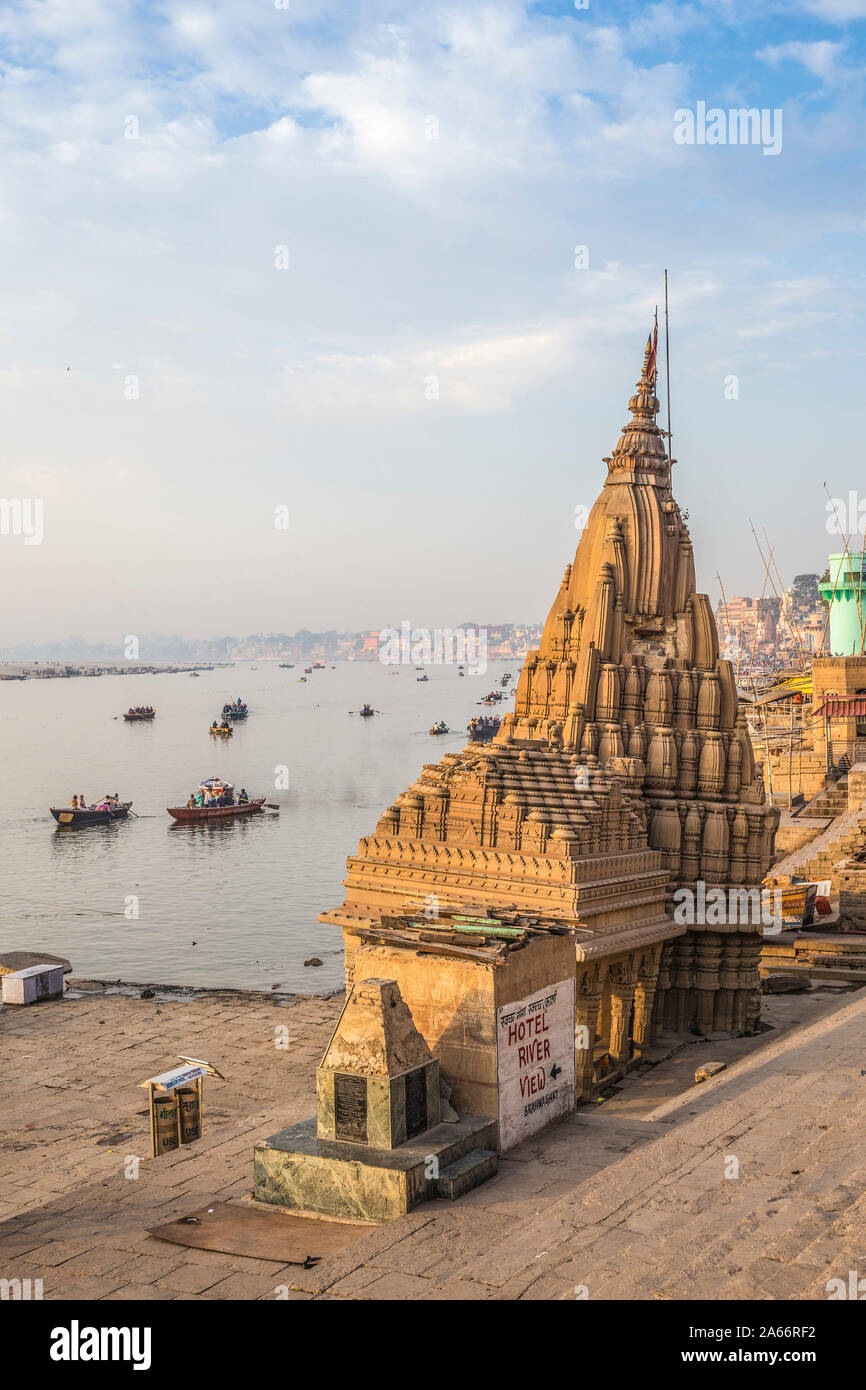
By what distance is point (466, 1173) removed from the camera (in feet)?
48.4

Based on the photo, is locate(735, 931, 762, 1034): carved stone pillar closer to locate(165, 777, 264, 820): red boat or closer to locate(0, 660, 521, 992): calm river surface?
locate(0, 660, 521, 992): calm river surface

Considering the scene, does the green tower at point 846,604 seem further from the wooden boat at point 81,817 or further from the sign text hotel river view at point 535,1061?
the sign text hotel river view at point 535,1061

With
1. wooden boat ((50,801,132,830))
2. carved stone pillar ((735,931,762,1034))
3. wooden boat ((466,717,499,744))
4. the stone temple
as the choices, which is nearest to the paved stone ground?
the stone temple

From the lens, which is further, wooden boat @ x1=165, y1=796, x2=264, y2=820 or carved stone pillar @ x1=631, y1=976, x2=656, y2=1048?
wooden boat @ x1=165, y1=796, x2=264, y2=820

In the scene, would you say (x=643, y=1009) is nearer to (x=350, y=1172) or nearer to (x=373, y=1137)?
(x=373, y=1137)

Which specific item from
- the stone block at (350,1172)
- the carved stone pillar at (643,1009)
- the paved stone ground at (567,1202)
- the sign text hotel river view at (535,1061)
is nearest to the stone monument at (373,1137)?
the stone block at (350,1172)

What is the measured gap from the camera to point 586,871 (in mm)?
22781

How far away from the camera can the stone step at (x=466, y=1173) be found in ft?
47.6

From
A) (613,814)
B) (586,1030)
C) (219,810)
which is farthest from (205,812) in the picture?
(586,1030)

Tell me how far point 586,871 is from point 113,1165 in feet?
32.8

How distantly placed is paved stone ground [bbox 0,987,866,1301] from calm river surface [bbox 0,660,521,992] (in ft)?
59.2

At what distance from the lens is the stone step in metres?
14.5

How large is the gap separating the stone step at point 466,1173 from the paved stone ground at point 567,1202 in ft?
0.50

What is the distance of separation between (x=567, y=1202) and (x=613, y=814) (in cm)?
1158
